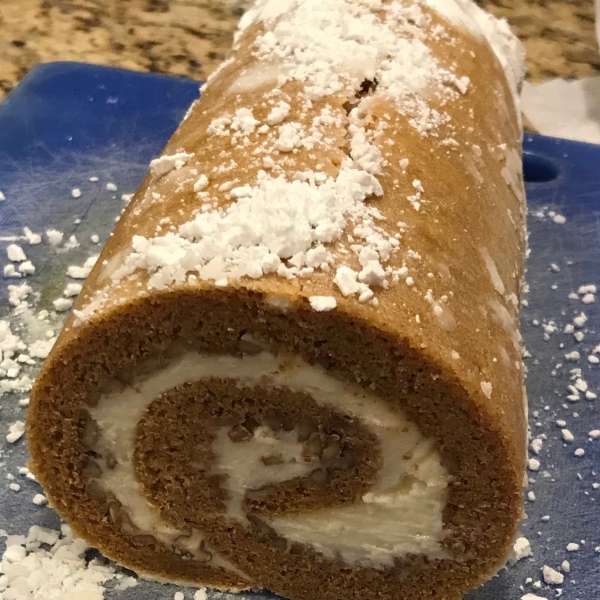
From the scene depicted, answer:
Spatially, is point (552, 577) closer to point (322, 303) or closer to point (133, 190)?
point (322, 303)

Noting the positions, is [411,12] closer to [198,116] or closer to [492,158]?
[492,158]

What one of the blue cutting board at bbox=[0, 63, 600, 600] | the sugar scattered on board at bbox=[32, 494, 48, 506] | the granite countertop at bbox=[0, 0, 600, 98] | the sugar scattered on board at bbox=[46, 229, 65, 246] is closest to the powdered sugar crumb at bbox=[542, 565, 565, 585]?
the blue cutting board at bbox=[0, 63, 600, 600]

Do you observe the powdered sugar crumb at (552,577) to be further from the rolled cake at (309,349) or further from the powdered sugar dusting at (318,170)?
the powdered sugar dusting at (318,170)

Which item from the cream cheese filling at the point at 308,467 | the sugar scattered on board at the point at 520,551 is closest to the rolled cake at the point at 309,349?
the cream cheese filling at the point at 308,467

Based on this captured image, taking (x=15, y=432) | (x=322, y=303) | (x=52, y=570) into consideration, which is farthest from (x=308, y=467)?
(x=15, y=432)

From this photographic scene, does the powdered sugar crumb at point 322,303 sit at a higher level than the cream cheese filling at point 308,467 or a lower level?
higher

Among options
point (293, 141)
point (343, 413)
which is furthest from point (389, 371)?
point (293, 141)
